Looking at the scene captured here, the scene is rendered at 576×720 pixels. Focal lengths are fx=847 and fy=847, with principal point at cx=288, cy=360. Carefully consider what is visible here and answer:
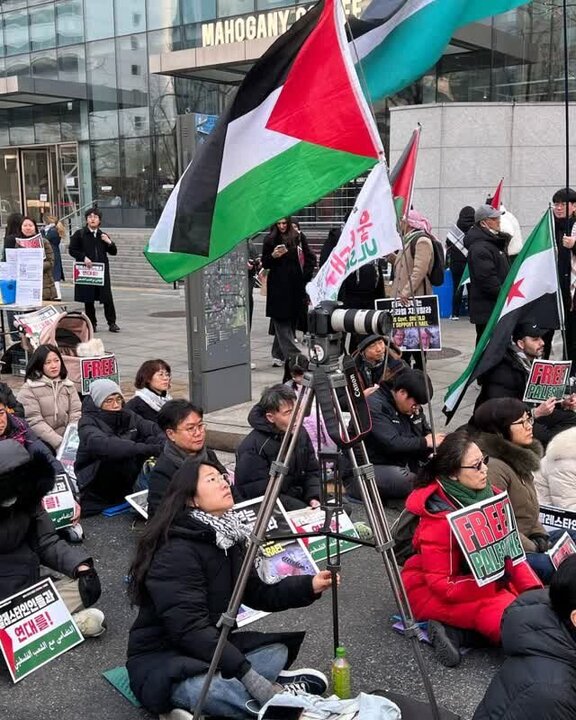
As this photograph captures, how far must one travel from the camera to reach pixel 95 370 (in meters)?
7.95

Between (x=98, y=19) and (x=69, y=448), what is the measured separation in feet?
88.4

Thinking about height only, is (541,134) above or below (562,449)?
above

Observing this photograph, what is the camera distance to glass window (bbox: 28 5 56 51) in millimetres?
31172

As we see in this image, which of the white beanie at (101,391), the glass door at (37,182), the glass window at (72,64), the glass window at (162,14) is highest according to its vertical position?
the glass window at (162,14)

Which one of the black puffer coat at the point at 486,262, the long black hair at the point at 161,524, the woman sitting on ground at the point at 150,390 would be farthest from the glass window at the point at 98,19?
the long black hair at the point at 161,524

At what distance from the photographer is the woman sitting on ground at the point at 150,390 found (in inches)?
268

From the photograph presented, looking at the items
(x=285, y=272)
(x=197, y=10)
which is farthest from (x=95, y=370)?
(x=197, y=10)

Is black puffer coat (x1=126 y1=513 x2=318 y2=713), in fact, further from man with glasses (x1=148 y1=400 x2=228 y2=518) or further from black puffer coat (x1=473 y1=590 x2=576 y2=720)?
man with glasses (x1=148 y1=400 x2=228 y2=518)

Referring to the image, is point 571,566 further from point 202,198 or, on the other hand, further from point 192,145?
point 192,145

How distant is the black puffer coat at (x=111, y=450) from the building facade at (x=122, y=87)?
16.5 m

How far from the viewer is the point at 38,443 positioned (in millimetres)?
6027

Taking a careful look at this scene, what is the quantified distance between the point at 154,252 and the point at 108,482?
116 inches

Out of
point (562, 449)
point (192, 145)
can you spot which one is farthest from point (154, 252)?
point (192, 145)

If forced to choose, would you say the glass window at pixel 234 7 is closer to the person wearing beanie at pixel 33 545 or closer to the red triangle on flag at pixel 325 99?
the red triangle on flag at pixel 325 99
